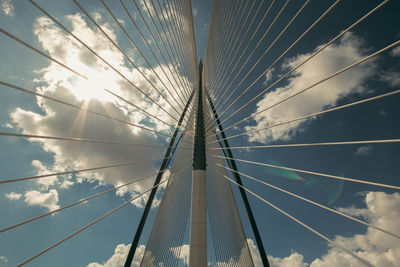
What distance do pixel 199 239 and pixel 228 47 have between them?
208 inches

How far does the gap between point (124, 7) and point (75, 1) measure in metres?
0.94

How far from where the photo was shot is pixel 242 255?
7.47 meters

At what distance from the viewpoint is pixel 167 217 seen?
7008 millimetres

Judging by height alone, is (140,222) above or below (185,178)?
below

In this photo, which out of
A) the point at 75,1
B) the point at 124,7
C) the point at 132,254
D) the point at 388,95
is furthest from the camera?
the point at 132,254

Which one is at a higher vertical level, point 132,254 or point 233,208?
point 233,208

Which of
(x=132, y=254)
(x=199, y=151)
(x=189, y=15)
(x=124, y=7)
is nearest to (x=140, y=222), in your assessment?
(x=132, y=254)

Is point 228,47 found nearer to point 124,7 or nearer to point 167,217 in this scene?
point 124,7

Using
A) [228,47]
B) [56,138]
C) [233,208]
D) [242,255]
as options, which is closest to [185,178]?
[233,208]

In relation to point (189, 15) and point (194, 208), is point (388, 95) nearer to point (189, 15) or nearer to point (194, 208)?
point (194, 208)

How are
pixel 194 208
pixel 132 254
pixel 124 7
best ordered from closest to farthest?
pixel 124 7 < pixel 194 208 < pixel 132 254

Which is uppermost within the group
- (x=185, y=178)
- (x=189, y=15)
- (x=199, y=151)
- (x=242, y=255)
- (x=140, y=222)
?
(x=189, y=15)

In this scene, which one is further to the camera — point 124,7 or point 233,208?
point 233,208

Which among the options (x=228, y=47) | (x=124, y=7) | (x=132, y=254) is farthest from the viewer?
(x=132, y=254)
